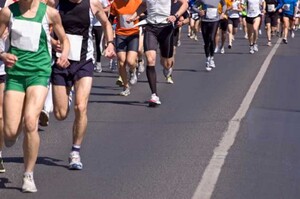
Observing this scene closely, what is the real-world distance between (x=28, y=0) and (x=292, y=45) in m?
25.8

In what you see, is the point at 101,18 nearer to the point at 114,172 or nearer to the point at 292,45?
the point at 114,172

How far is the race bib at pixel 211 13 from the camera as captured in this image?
69.8 feet

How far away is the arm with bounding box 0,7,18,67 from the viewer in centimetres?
807

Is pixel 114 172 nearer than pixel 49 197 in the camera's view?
No

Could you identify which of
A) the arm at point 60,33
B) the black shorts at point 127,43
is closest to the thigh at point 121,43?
the black shorts at point 127,43

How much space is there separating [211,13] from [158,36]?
664 centimetres

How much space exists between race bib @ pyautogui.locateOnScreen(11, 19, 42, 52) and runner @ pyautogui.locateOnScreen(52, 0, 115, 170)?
90 centimetres

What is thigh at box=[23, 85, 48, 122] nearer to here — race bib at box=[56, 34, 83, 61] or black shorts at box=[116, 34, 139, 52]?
race bib at box=[56, 34, 83, 61]

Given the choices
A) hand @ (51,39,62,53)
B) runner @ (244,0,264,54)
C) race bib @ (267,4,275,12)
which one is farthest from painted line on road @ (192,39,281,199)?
race bib @ (267,4,275,12)

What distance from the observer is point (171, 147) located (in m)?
10.6

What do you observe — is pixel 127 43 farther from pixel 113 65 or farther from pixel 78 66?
pixel 78 66

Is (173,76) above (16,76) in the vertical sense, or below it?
below

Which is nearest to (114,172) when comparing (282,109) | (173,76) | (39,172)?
(39,172)

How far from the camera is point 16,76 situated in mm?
8211
